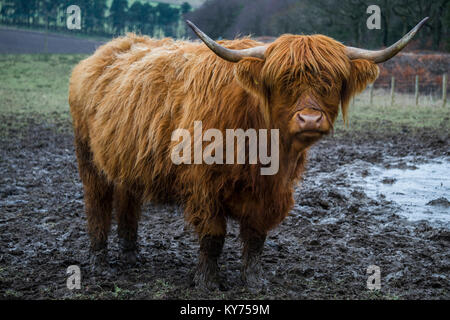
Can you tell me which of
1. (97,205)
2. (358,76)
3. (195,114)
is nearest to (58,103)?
(97,205)

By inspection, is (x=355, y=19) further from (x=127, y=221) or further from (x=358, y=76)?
(x=358, y=76)

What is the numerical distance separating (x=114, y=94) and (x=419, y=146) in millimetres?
6032

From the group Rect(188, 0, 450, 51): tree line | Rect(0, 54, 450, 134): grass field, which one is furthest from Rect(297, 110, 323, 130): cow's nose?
Rect(188, 0, 450, 51): tree line

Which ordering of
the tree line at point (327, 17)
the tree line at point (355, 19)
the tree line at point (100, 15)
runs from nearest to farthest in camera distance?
the tree line at point (100, 15), the tree line at point (327, 17), the tree line at point (355, 19)

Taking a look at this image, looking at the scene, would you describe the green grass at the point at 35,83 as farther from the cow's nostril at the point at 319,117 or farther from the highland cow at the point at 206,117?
the cow's nostril at the point at 319,117

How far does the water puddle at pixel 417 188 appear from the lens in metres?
4.97

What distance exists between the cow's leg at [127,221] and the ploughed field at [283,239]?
0.12m

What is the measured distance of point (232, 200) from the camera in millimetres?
3107

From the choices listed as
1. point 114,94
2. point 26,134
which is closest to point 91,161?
point 114,94

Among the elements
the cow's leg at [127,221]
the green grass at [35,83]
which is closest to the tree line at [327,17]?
the green grass at [35,83]

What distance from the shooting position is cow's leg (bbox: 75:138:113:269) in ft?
13.2

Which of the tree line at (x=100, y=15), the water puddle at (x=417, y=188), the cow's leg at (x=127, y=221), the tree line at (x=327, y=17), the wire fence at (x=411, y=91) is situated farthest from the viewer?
the tree line at (x=327, y=17)

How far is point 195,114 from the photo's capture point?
312 cm
